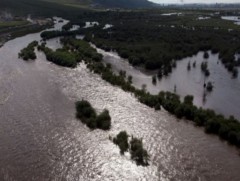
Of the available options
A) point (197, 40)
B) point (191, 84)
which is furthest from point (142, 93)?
point (197, 40)

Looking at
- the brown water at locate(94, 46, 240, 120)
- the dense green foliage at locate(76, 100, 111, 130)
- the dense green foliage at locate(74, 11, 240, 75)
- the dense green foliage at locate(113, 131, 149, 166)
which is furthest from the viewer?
the dense green foliage at locate(74, 11, 240, 75)

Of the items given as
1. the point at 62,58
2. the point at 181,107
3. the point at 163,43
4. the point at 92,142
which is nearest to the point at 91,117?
the point at 92,142

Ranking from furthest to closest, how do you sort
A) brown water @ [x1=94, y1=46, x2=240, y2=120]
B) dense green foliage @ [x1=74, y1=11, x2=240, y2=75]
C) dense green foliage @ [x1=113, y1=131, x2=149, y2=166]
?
Answer: dense green foliage @ [x1=74, y1=11, x2=240, y2=75], brown water @ [x1=94, y1=46, x2=240, y2=120], dense green foliage @ [x1=113, y1=131, x2=149, y2=166]

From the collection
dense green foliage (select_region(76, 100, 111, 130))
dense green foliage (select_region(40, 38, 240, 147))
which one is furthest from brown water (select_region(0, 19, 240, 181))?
dense green foliage (select_region(40, 38, 240, 147))

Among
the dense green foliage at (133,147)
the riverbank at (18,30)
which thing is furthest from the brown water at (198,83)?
the riverbank at (18,30)

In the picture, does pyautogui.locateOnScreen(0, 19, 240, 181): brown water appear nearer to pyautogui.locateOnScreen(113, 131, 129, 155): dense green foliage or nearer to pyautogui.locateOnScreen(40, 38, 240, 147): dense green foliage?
pyautogui.locateOnScreen(113, 131, 129, 155): dense green foliage

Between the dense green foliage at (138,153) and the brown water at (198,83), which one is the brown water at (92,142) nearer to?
the dense green foliage at (138,153)

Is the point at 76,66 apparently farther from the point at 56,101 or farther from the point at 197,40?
the point at 197,40

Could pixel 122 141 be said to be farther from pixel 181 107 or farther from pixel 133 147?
pixel 181 107
